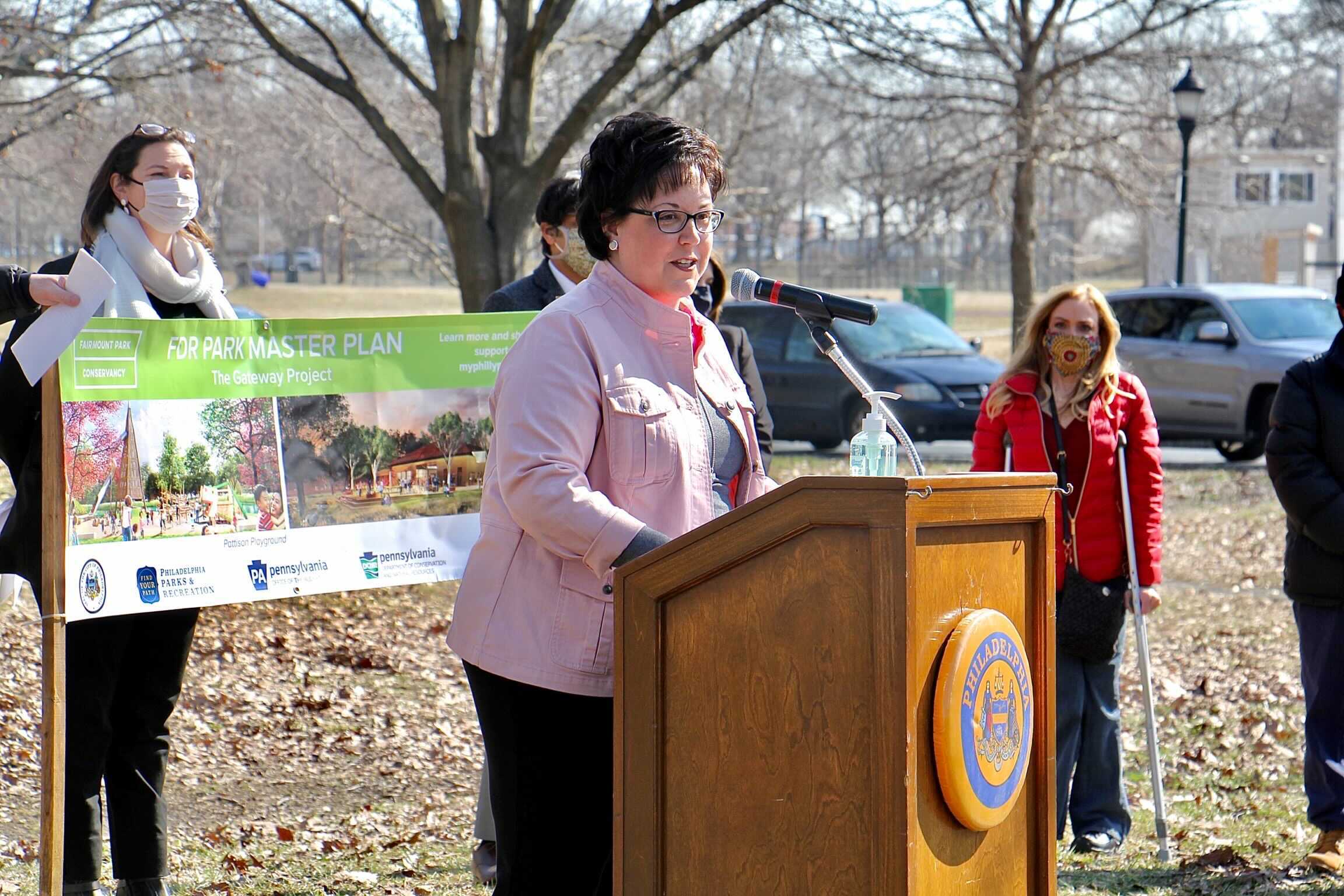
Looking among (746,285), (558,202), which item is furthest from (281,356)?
(746,285)

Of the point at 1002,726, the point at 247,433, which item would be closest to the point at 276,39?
the point at 247,433

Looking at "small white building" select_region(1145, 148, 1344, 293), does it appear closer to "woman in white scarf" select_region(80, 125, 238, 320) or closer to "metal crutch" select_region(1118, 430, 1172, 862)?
"metal crutch" select_region(1118, 430, 1172, 862)

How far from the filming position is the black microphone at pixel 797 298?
2.83 m

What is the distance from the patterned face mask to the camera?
5.45 m

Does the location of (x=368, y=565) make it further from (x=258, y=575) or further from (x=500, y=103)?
(x=500, y=103)

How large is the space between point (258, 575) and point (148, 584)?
0.41 m

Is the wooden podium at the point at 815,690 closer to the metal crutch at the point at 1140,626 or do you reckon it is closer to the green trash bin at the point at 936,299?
the metal crutch at the point at 1140,626

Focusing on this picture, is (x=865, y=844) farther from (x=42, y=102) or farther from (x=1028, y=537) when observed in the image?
(x=42, y=102)

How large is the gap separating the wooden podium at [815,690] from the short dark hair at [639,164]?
72cm

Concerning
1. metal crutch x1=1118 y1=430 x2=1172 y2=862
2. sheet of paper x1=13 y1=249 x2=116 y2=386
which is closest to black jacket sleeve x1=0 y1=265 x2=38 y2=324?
sheet of paper x1=13 y1=249 x2=116 y2=386

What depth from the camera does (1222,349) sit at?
16688 mm

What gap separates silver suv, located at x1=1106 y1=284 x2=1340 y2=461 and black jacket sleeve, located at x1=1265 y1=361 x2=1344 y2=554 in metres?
11.6

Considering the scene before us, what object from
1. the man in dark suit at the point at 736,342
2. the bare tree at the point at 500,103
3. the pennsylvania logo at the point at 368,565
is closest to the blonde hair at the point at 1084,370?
the man in dark suit at the point at 736,342

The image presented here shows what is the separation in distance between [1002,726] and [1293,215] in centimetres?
6551
